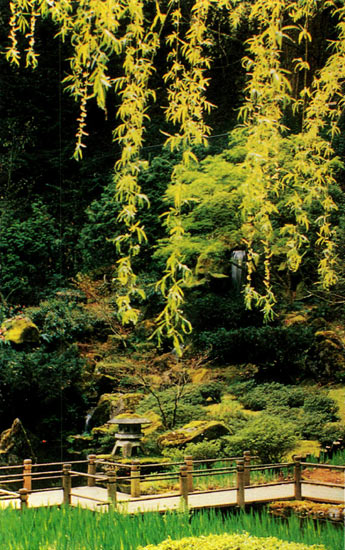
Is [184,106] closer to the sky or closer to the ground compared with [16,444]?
closer to the sky

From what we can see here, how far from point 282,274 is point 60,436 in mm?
3788

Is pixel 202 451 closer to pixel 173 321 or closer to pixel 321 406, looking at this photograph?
pixel 321 406

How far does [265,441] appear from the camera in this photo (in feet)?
21.4

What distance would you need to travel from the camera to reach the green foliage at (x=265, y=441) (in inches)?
257

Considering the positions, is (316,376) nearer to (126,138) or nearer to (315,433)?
(315,433)

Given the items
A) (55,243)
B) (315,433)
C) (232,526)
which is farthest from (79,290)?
(232,526)

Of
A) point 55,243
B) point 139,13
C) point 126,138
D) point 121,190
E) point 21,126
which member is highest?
point 21,126

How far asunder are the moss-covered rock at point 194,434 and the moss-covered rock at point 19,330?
250cm

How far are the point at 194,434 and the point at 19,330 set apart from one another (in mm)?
2997

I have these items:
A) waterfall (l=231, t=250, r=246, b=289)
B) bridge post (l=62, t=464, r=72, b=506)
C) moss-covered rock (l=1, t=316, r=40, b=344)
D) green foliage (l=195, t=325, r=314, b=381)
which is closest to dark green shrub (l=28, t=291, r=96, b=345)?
moss-covered rock (l=1, t=316, r=40, b=344)

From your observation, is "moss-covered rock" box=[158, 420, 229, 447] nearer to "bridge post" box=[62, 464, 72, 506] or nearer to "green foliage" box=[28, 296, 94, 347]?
"bridge post" box=[62, 464, 72, 506]

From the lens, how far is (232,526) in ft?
12.2

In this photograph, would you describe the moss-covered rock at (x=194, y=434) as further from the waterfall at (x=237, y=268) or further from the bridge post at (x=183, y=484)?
the waterfall at (x=237, y=268)

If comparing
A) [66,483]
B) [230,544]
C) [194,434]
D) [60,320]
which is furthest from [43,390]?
[230,544]
